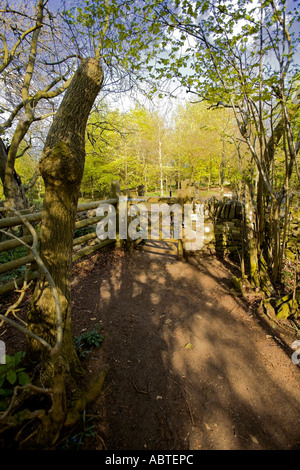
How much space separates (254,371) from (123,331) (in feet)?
5.84

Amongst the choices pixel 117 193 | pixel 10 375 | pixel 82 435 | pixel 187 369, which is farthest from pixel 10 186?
pixel 187 369

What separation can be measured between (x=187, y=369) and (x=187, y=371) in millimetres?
28

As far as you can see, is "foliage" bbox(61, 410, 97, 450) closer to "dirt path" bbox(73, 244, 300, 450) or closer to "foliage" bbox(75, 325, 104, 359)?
"dirt path" bbox(73, 244, 300, 450)

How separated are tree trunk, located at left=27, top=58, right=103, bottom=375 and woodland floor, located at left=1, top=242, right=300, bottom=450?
0.66m

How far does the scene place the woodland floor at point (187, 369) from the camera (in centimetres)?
181

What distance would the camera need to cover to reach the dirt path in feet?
5.93

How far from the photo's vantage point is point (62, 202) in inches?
77.8

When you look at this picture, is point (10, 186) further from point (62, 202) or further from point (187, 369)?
point (187, 369)

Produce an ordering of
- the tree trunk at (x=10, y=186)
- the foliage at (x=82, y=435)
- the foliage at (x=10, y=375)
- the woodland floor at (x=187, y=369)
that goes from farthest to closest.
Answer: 1. the tree trunk at (x=10, y=186)
2. the woodland floor at (x=187, y=369)
3. the foliage at (x=82, y=435)
4. the foliage at (x=10, y=375)

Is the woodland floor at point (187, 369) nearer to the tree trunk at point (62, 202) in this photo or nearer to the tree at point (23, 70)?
the tree trunk at point (62, 202)

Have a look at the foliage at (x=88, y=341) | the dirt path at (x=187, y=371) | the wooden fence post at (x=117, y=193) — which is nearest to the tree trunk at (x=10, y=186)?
the wooden fence post at (x=117, y=193)

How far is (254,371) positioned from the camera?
2.43m

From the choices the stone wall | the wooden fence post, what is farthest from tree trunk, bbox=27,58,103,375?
the stone wall
